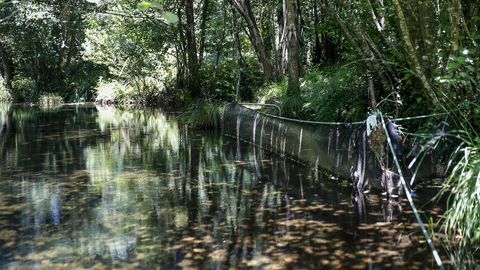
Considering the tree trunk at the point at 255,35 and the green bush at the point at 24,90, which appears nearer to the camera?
the tree trunk at the point at 255,35

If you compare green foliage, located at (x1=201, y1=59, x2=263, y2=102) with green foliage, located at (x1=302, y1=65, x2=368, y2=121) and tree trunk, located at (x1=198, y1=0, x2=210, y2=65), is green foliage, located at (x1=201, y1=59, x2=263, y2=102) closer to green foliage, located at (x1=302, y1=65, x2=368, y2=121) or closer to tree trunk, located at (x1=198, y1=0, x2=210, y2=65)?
tree trunk, located at (x1=198, y1=0, x2=210, y2=65)

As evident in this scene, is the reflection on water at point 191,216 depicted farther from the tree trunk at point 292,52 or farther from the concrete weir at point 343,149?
the tree trunk at point 292,52

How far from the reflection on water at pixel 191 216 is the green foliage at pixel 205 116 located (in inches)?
182

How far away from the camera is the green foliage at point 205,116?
16.0 meters

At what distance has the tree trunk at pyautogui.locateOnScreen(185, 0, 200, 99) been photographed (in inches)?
837

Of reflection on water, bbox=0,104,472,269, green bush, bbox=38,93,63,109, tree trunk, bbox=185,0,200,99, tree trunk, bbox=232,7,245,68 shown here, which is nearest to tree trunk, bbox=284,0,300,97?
reflection on water, bbox=0,104,472,269

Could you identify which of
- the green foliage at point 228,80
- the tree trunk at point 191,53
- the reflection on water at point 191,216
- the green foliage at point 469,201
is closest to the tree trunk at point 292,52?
the reflection on water at point 191,216

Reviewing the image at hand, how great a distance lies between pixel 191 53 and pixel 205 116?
6611 millimetres

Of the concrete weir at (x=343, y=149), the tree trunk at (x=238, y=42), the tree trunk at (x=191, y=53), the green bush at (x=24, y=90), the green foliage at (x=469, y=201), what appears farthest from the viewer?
the green bush at (x=24, y=90)

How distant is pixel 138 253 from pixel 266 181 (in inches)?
143

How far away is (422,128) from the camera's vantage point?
23.6 ft

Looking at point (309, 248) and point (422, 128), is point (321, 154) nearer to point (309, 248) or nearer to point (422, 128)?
point (422, 128)

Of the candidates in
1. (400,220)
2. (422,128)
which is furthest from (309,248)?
(422,128)

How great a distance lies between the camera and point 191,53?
72.4 ft
